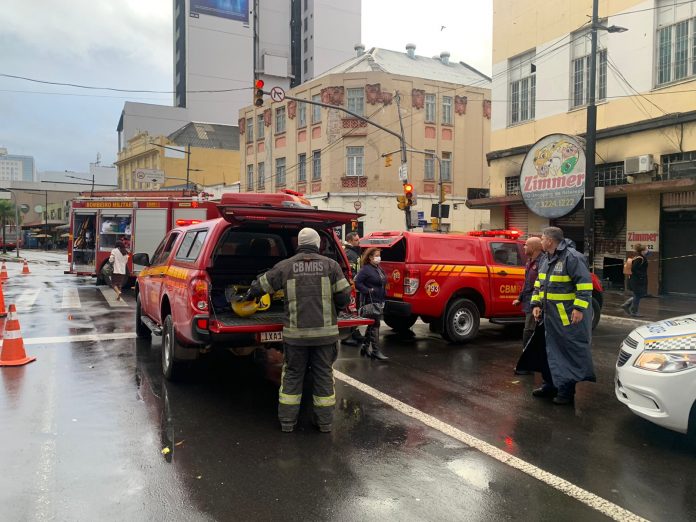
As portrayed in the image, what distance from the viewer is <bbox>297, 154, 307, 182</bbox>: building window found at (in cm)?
3700

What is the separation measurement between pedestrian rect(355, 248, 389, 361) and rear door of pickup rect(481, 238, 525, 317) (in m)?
2.46

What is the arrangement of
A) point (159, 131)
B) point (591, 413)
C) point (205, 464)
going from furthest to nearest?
point (159, 131) → point (591, 413) → point (205, 464)

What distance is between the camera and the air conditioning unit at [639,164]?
16078 mm

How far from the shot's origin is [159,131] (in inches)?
3243

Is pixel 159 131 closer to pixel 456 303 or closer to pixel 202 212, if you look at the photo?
pixel 202 212

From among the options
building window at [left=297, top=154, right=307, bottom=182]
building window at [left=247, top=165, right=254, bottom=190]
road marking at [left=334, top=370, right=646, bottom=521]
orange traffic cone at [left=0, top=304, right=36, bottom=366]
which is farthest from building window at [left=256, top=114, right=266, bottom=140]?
road marking at [left=334, top=370, right=646, bottom=521]

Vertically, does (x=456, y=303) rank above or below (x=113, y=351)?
above

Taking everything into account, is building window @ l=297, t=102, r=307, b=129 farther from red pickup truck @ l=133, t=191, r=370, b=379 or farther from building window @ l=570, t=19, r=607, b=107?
red pickup truck @ l=133, t=191, r=370, b=379

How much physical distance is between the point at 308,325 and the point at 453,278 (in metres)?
4.61

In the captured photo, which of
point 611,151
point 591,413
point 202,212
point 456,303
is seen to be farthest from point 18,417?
point 611,151

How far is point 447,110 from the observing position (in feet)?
118

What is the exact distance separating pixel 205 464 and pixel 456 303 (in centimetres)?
580

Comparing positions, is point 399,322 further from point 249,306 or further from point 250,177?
point 250,177

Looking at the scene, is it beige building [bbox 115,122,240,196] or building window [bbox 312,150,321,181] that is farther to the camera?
beige building [bbox 115,122,240,196]
